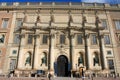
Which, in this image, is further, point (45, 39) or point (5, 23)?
point (5, 23)

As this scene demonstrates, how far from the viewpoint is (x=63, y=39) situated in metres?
36.9

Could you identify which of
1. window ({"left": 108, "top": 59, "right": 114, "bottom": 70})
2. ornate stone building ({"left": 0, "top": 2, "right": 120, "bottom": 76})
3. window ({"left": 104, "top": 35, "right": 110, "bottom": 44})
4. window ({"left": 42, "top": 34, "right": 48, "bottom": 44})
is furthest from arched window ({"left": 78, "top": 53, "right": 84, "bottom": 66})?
window ({"left": 42, "top": 34, "right": 48, "bottom": 44})

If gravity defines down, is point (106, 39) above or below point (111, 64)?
above

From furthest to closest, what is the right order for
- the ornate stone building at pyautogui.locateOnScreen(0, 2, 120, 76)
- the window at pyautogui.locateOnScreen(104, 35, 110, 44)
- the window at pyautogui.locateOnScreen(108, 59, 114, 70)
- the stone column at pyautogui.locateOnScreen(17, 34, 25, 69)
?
the window at pyautogui.locateOnScreen(104, 35, 110, 44)
the window at pyautogui.locateOnScreen(108, 59, 114, 70)
the ornate stone building at pyautogui.locateOnScreen(0, 2, 120, 76)
the stone column at pyautogui.locateOnScreen(17, 34, 25, 69)

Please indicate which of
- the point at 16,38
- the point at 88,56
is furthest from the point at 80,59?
the point at 16,38

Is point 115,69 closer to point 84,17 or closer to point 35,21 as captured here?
point 84,17

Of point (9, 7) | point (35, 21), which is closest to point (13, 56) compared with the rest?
point (35, 21)

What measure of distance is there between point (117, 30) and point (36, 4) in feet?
62.6

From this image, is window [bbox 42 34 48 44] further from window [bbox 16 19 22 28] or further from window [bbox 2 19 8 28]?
window [bbox 2 19 8 28]

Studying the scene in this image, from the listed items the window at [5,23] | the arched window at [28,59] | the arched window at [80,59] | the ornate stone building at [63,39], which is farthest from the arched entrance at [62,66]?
the window at [5,23]

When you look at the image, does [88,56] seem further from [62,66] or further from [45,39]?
[45,39]

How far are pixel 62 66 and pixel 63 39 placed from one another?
17.8ft

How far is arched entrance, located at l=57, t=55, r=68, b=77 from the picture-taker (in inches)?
1394

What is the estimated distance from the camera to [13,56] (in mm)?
35844
